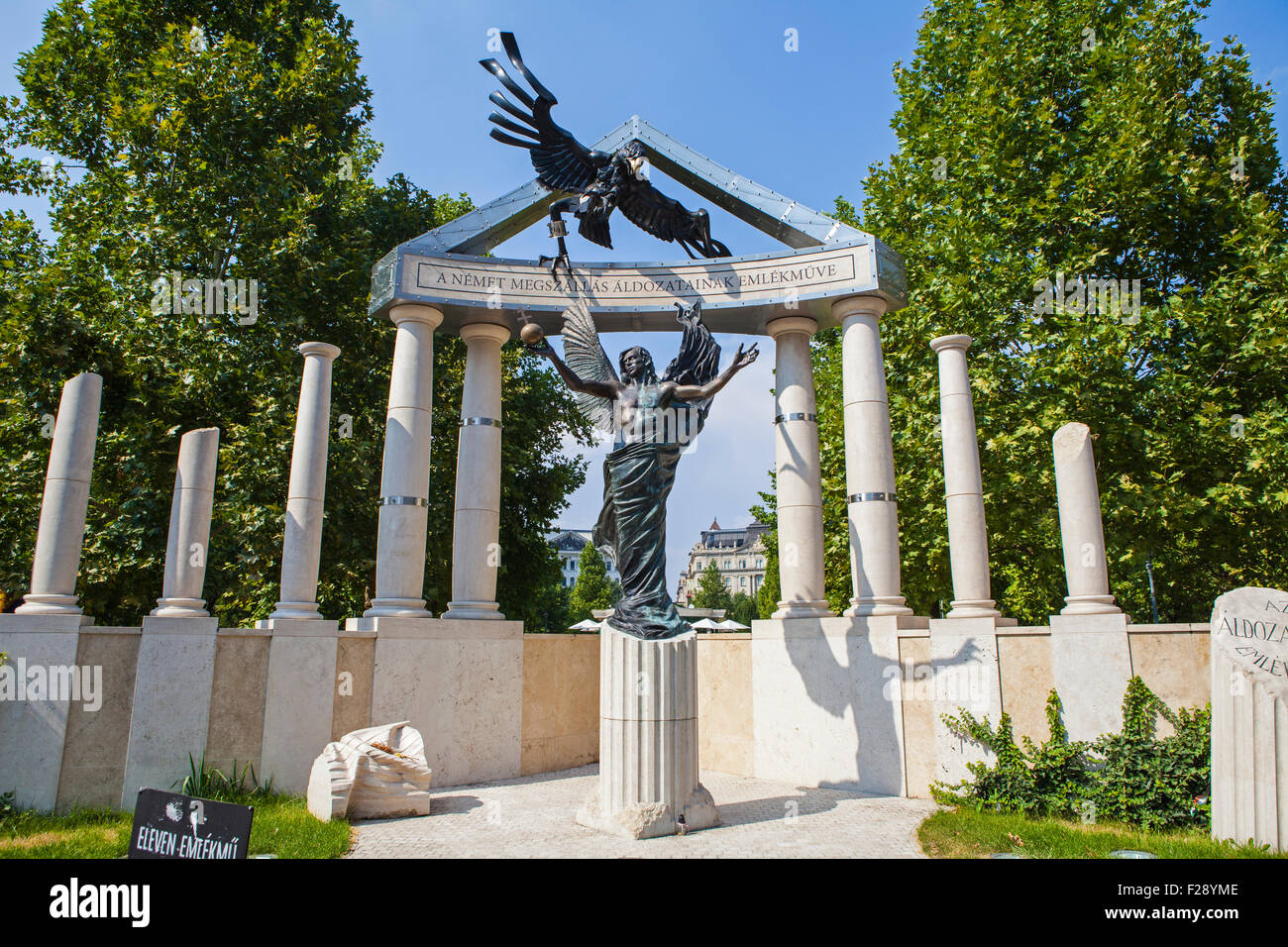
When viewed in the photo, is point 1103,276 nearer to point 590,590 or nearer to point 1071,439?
point 1071,439

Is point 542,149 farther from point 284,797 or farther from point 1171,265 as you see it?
point 1171,265

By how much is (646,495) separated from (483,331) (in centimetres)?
571

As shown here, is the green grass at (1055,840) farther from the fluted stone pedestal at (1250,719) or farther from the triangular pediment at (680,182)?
the triangular pediment at (680,182)

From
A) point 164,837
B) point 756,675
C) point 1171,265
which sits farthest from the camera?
point 1171,265

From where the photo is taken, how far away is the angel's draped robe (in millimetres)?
9078

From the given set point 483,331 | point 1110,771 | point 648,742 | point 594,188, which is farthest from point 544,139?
point 1110,771

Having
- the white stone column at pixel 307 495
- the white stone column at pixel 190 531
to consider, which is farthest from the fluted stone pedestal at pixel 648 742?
the white stone column at pixel 190 531

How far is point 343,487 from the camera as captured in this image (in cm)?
1856

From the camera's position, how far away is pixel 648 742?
8.27 metres

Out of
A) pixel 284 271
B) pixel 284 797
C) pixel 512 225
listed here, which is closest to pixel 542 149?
pixel 512 225

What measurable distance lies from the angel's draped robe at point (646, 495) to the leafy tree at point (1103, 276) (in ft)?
29.8

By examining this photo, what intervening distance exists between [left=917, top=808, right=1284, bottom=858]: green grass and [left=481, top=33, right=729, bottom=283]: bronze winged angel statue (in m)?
9.53

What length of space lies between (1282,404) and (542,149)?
14096mm

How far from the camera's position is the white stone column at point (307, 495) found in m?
11.1
